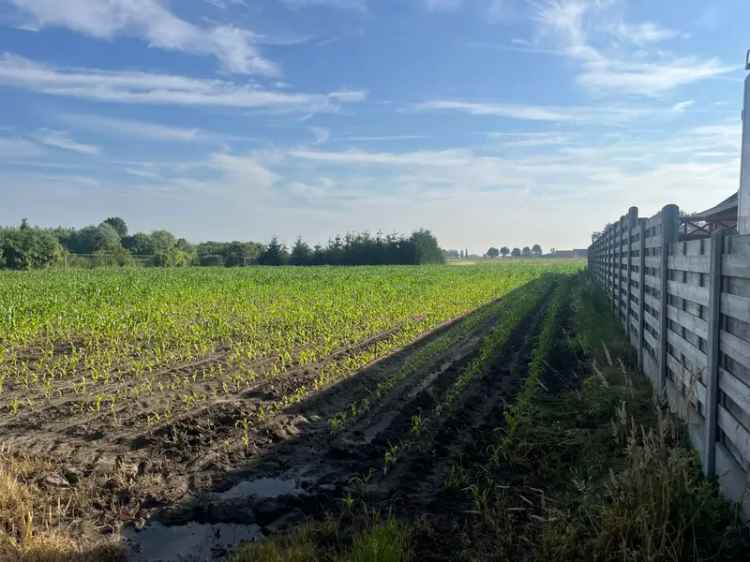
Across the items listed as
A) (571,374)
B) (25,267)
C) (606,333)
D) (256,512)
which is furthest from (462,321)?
(25,267)

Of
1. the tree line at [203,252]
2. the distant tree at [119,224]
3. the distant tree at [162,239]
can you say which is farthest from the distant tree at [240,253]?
the distant tree at [119,224]

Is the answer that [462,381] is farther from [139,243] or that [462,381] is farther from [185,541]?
[139,243]

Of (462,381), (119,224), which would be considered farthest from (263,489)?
(119,224)

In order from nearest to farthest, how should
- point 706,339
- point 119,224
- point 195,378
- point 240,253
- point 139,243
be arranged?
point 706,339 < point 195,378 < point 240,253 < point 139,243 < point 119,224

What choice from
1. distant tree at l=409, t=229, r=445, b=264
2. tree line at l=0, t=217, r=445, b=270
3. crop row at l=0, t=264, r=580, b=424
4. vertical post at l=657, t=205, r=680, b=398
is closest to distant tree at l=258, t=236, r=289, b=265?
tree line at l=0, t=217, r=445, b=270

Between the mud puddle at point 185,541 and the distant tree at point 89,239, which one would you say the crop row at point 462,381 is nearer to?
the mud puddle at point 185,541

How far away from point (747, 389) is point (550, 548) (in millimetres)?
1489

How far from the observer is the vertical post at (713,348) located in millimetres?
3586

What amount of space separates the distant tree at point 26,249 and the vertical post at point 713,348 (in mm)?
61658

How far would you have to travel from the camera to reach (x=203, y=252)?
94.5 m

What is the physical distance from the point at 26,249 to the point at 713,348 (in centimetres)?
6211

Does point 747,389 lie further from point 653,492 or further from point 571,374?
point 571,374

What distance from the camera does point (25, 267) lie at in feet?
173

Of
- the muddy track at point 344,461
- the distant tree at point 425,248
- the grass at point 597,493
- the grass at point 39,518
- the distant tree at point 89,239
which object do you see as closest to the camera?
the grass at point 597,493
